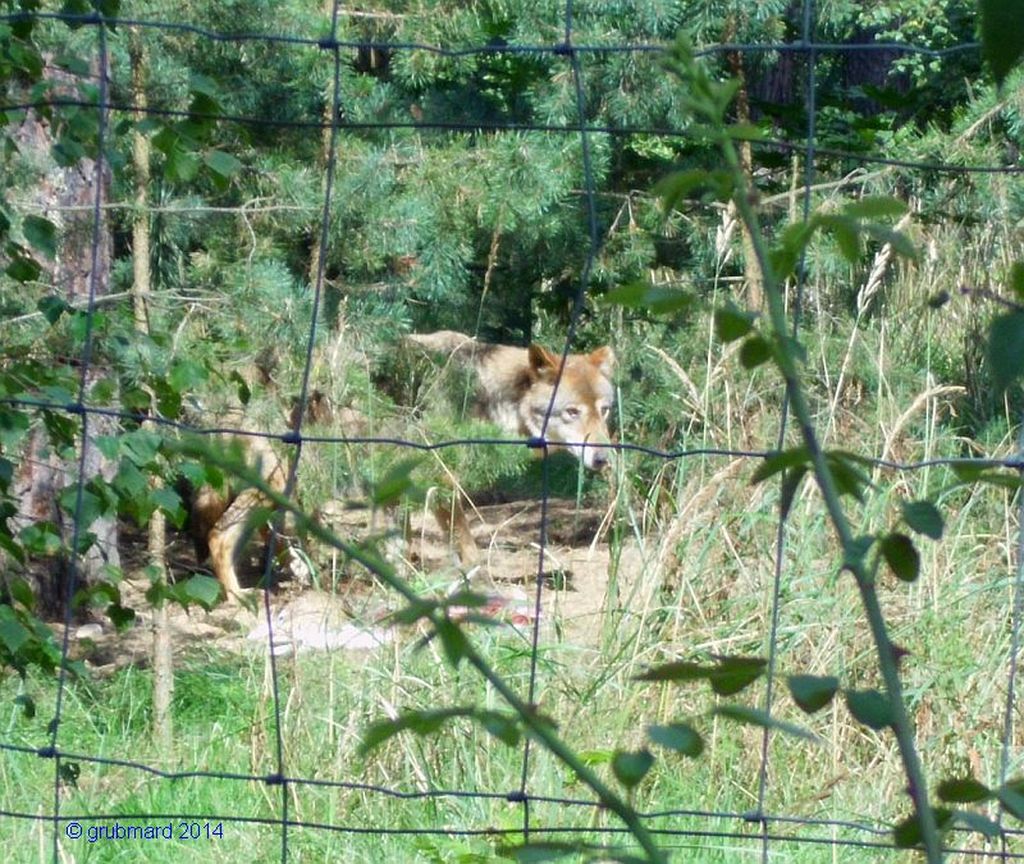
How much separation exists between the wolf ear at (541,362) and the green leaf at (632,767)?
23.5 feet

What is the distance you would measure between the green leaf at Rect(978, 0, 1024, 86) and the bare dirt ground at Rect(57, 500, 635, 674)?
203 cm

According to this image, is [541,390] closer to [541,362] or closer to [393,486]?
[541,362]

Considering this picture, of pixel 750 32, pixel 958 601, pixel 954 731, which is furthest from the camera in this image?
pixel 750 32

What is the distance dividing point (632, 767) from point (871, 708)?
155 millimetres

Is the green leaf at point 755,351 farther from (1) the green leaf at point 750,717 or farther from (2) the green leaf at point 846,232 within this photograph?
(1) the green leaf at point 750,717

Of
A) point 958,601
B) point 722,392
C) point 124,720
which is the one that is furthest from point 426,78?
point 958,601

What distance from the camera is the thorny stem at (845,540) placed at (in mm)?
853

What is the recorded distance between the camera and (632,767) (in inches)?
35.4

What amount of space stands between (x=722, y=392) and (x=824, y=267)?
157cm

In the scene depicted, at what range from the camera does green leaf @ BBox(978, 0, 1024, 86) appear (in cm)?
59

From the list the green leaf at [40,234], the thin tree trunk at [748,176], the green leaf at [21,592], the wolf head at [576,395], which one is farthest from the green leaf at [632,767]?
the wolf head at [576,395]

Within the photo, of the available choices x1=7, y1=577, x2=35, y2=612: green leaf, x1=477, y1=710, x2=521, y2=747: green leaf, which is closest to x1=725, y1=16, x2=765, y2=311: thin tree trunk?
x1=7, y1=577, x2=35, y2=612: green leaf

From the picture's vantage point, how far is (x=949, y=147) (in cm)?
616

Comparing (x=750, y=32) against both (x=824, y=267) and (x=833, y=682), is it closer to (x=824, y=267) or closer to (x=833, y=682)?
(x=824, y=267)
